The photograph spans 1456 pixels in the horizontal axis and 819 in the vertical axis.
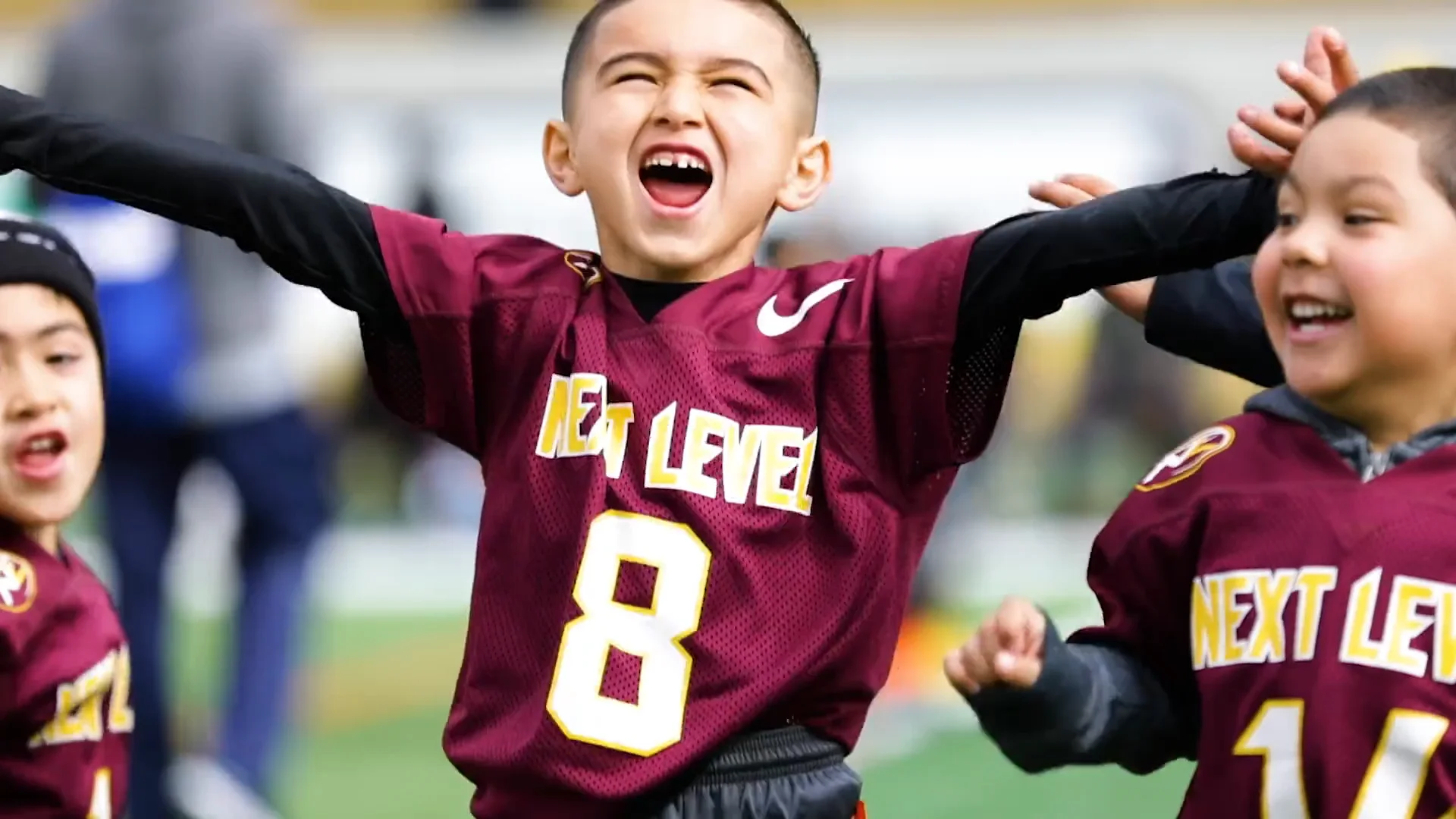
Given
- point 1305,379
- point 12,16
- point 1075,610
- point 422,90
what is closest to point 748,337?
point 1305,379

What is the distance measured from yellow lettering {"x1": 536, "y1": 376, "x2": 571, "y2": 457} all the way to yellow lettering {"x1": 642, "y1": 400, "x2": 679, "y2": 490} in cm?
12

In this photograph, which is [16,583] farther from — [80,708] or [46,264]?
[46,264]

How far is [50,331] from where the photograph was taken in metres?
3.45

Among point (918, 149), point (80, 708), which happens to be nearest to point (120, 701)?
point (80, 708)

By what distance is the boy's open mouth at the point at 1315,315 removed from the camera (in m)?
2.49

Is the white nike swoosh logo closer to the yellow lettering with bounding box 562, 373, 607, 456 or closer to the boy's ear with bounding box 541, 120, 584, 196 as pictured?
the yellow lettering with bounding box 562, 373, 607, 456

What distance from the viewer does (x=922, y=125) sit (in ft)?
51.0

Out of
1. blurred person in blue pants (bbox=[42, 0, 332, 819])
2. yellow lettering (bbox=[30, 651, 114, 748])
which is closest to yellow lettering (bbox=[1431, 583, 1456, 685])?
yellow lettering (bbox=[30, 651, 114, 748])

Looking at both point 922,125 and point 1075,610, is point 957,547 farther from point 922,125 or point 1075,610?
point 922,125

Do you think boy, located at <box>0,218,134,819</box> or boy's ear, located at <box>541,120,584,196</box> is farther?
boy, located at <box>0,218,134,819</box>

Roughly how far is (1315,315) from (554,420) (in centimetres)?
91

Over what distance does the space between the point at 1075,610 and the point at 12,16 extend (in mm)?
11894

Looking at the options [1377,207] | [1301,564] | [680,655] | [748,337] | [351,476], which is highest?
[1377,207]

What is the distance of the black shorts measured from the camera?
2705 mm
